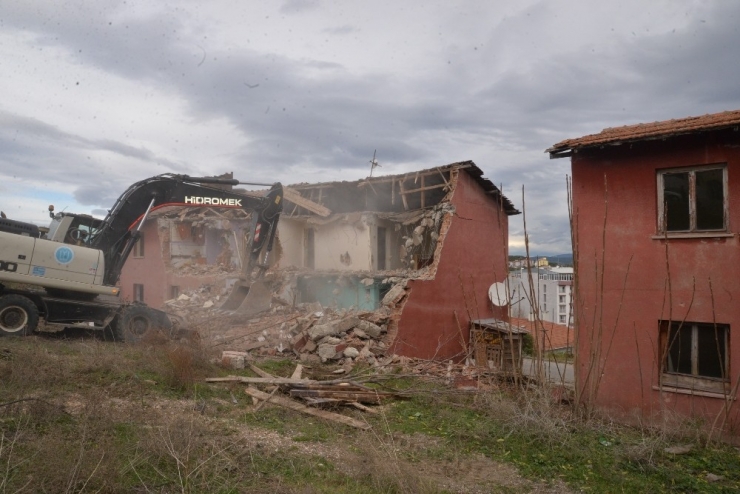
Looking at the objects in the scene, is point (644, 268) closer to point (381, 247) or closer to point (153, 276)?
point (381, 247)

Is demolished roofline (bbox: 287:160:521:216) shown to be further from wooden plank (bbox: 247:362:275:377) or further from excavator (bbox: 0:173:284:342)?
wooden plank (bbox: 247:362:275:377)

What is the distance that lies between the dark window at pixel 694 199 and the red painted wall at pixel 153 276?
59.2 ft

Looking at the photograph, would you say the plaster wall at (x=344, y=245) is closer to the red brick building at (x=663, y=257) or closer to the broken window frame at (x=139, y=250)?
the red brick building at (x=663, y=257)

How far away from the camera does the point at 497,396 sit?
27.7 ft

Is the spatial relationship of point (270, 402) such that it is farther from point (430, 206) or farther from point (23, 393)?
point (430, 206)

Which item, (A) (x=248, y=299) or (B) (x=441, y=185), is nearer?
(A) (x=248, y=299)

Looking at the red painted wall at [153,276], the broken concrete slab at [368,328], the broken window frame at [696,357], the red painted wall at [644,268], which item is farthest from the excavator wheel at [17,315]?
the broken window frame at [696,357]

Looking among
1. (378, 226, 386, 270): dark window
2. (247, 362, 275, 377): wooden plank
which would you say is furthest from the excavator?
(378, 226, 386, 270): dark window

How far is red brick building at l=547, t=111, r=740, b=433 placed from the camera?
971cm

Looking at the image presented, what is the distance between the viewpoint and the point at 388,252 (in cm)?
2088

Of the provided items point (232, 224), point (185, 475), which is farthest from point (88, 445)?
point (232, 224)

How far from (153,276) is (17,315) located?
1439 cm

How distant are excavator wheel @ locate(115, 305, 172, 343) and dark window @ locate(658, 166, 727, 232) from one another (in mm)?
11193

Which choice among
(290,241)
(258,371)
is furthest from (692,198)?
(290,241)
